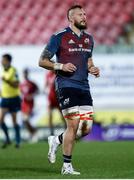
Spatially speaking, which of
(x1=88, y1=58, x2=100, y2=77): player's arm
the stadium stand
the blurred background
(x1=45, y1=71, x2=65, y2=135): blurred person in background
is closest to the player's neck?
(x1=88, y1=58, x2=100, y2=77): player's arm

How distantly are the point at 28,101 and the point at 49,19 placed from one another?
3.55 m

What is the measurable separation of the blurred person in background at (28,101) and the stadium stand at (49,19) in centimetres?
213

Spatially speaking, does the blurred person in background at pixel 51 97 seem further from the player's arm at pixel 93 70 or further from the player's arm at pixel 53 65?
the player's arm at pixel 53 65

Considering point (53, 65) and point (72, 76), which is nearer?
point (53, 65)

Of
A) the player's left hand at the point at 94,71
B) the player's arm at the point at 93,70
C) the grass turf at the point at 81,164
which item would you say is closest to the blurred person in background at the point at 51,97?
the grass turf at the point at 81,164

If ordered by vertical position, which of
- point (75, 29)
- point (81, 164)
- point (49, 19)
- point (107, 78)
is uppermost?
point (49, 19)

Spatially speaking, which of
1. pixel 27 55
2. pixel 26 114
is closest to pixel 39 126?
pixel 26 114

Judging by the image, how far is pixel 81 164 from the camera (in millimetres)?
12297

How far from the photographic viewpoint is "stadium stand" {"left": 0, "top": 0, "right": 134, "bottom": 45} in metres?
23.5

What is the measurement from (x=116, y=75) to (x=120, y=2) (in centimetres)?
321

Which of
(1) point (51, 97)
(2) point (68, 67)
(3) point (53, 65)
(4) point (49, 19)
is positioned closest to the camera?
(2) point (68, 67)

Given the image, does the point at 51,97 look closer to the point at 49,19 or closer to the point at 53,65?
the point at 49,19

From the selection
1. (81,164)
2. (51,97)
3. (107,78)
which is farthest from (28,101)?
(81,164)

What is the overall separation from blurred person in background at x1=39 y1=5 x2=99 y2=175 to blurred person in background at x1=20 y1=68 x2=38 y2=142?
11.1 meters
